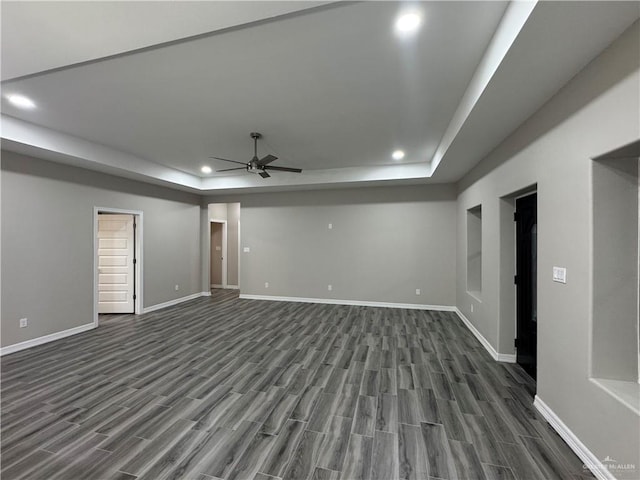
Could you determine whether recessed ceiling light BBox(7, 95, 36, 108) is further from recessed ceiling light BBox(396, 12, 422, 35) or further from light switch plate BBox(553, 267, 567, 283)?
light switch plate BBox(553, 267, 567, 283)

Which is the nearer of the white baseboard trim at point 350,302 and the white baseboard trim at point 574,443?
the white baseboard trim at point 574,443

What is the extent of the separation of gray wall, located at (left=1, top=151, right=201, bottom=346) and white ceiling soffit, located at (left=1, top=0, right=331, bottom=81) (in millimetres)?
2690

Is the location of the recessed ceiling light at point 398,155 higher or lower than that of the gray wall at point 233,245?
higher

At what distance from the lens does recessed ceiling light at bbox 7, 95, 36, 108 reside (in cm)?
282

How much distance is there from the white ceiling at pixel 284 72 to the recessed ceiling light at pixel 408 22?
2.3 inches

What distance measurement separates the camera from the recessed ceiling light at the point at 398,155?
471 cm

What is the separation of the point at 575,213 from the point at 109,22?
343 cm

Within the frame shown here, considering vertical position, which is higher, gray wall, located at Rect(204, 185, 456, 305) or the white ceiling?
the white ceiling

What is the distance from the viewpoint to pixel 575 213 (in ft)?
6.43

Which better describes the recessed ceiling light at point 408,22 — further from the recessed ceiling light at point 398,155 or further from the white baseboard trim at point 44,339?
the white baseboard trim at point 44,339

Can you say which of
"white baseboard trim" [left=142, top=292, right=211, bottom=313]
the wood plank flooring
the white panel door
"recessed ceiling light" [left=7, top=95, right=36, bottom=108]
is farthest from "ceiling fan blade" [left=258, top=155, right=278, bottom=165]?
"white baseboard trim" [left=142, top=292, right=211, bottom=313]

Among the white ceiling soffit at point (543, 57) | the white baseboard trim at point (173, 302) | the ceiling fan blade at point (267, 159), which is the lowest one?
the white baseboard trim at point (173, 302)

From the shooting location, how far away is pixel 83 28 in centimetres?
174

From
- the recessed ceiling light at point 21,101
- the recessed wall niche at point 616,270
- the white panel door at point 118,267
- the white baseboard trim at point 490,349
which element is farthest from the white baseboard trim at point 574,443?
the white panel door at point 118,267
